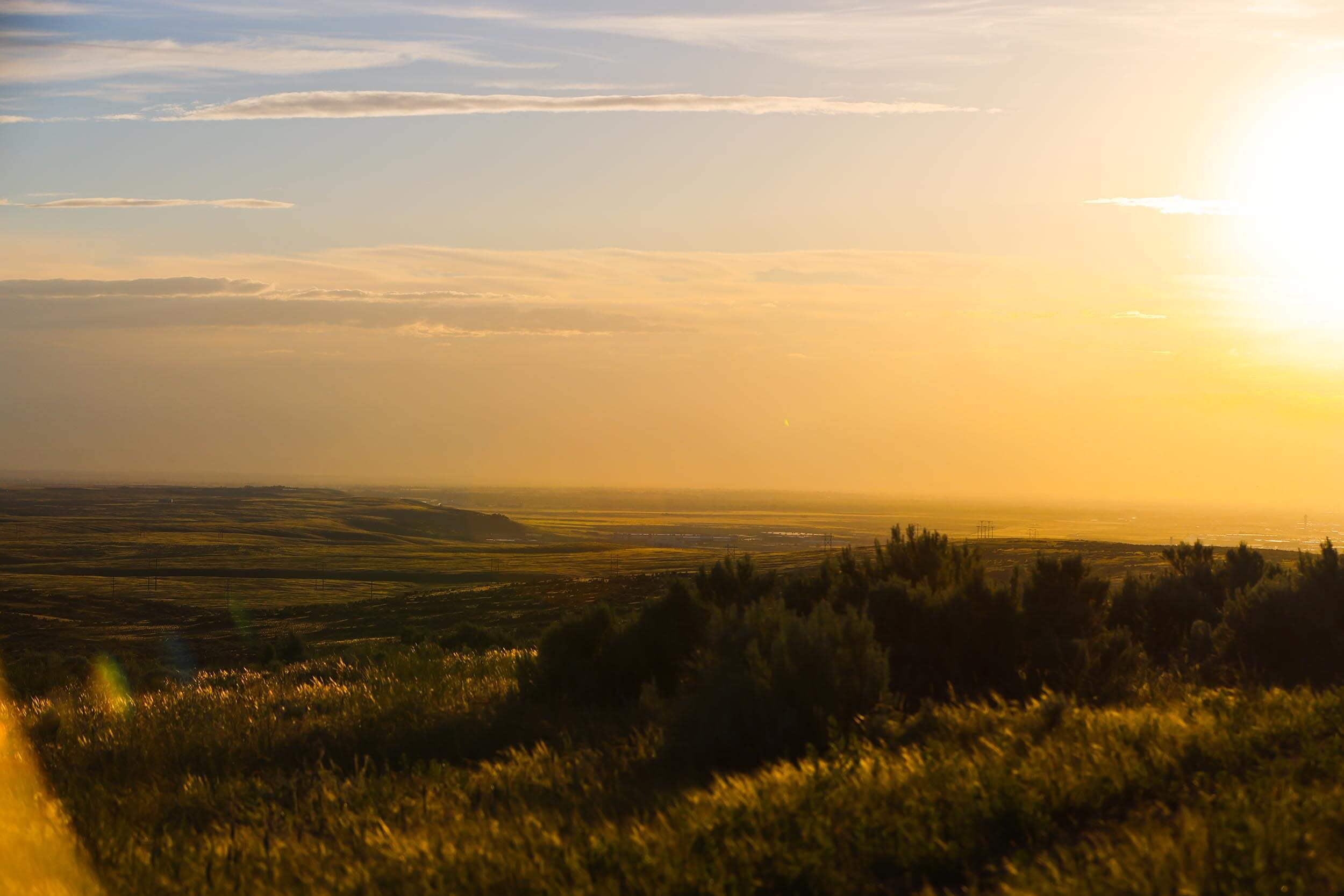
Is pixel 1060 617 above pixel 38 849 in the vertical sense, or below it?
above

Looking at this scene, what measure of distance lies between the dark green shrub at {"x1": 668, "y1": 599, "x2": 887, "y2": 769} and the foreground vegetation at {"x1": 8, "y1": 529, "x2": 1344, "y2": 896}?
28 millimetres

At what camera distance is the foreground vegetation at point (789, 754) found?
6348 mm

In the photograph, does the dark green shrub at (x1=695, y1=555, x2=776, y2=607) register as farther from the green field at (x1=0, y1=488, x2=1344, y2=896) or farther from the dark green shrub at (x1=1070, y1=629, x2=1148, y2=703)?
the dark green shrub at (x1=1070, y1=629, x2=1148, y2=703)

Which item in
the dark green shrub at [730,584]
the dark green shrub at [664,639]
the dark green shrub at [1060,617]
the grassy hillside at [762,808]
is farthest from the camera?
the dark green shrub at [730,584]

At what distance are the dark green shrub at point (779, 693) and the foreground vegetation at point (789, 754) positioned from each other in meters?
0.03

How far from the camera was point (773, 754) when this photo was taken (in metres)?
9.31

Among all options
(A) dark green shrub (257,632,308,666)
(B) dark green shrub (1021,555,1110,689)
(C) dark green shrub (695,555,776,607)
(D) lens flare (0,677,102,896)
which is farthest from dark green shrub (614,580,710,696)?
(A) dark green shrub (257,632,308,666)

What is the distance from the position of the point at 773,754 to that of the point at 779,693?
1.93 ft

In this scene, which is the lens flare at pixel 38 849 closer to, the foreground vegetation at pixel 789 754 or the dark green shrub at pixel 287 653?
the foreground vegetation at pixel 789 754

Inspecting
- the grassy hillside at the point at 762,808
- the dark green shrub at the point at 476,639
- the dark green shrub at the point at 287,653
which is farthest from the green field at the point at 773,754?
the dark green shrub at the point at 287,653

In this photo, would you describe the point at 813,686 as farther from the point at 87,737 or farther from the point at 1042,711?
the point at 87,737

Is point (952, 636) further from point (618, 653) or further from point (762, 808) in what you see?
point (762, 808)

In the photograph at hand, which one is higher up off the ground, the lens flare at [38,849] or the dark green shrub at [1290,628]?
the dark green shrub at [1290,628]

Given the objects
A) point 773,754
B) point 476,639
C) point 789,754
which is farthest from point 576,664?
point 476,639
